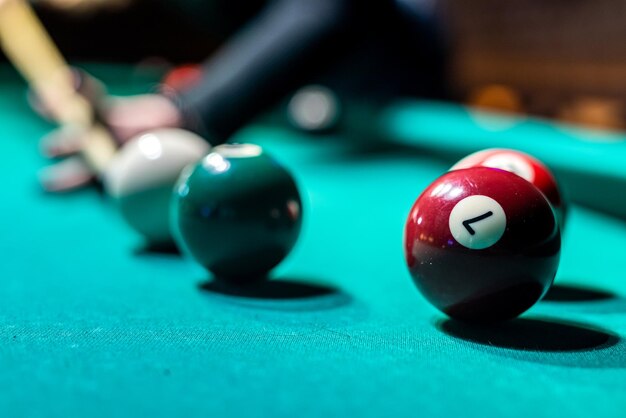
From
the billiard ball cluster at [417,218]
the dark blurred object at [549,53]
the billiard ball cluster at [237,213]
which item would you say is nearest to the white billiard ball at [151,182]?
the billiard ball cluster at [417,218]

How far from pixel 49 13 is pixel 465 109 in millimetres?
5071

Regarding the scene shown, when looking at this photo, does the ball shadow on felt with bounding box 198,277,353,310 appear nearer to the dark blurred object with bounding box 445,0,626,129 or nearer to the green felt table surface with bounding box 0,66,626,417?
the green felt table surface with bounding box 0,66,626,417

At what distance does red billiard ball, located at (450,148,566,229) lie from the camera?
1.85m

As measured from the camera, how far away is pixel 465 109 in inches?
151

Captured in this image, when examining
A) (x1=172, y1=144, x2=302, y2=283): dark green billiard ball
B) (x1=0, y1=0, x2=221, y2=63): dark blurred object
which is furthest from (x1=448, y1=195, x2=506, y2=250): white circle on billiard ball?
(x1=0, y1=0, x2=221, y2=63): dark blurred object

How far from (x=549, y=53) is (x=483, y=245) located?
4.69 meters

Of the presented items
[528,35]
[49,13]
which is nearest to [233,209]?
[528,35]

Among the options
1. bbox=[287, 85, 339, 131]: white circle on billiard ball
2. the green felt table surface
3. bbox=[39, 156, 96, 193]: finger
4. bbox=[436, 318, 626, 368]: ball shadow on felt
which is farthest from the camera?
bbox=[287, 85, 339, 131]: white circle on billiard ball

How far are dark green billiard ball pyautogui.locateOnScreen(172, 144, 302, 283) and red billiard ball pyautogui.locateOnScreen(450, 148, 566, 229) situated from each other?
15.8 inches

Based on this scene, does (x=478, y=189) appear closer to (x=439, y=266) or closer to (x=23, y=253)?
(x=439, y=266)

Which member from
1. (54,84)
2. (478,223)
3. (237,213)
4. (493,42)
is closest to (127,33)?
(493,42)

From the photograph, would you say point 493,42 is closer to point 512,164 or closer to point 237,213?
point 512,164

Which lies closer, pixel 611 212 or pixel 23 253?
pixel 23 253

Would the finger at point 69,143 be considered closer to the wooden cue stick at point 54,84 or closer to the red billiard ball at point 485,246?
the wooden cue stick at point 54,84
